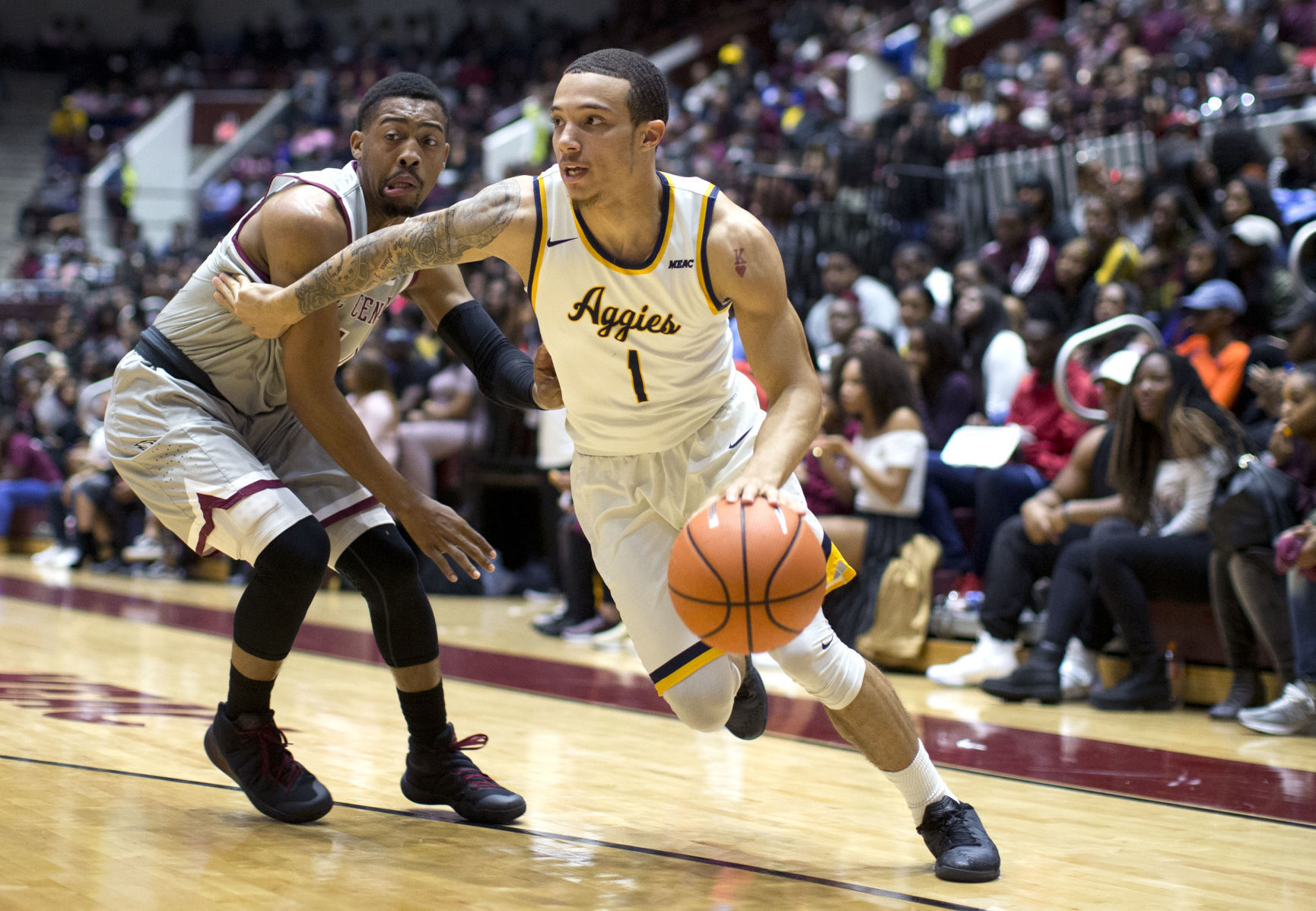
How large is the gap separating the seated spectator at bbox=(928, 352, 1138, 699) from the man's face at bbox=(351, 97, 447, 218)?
339 centimetres

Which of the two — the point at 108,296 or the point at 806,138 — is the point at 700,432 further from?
the point at 108,296

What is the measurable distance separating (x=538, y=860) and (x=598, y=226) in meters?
1.41

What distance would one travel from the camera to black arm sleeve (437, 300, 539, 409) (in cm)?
346

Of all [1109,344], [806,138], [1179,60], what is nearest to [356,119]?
[1109,344]

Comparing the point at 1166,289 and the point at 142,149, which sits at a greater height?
the point at 142,149

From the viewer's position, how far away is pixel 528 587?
9500 mm

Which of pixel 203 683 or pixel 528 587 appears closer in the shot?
pixel 203 683

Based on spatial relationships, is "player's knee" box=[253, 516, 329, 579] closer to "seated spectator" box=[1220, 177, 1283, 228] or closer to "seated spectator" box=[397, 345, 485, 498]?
"seated spectator" box=[397, 345, 485, 498]

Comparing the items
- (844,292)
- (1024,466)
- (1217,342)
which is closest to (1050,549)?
(1024,466)

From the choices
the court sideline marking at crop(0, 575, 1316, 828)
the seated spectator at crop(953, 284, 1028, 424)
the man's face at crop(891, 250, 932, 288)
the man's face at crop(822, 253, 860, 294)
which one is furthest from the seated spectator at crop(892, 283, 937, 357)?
the court sideline marking at crop(0, 575, 1316, 828)

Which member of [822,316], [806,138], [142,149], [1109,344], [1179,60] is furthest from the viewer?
[142,149]

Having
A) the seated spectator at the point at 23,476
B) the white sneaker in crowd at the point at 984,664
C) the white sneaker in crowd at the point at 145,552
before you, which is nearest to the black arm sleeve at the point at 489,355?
the white sneaker in crowd at the point at 984,664

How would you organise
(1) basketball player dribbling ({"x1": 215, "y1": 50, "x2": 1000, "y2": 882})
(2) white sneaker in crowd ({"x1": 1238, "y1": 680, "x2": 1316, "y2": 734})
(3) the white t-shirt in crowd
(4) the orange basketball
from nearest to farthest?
(4) the orange basketball, (1) basketball player dribbling ({"x1": 215, "y1": 50, "x2": 1000, "y2": 882}), (2) white sneaker in crowd ({"x1": 1238, "y1": 680, "x2": 1316, "y2": 734}), (3) the white t-shirt in crowd

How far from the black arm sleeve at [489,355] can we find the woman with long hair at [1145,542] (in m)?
2.97
